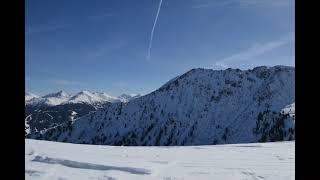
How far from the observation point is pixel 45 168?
7.30m
